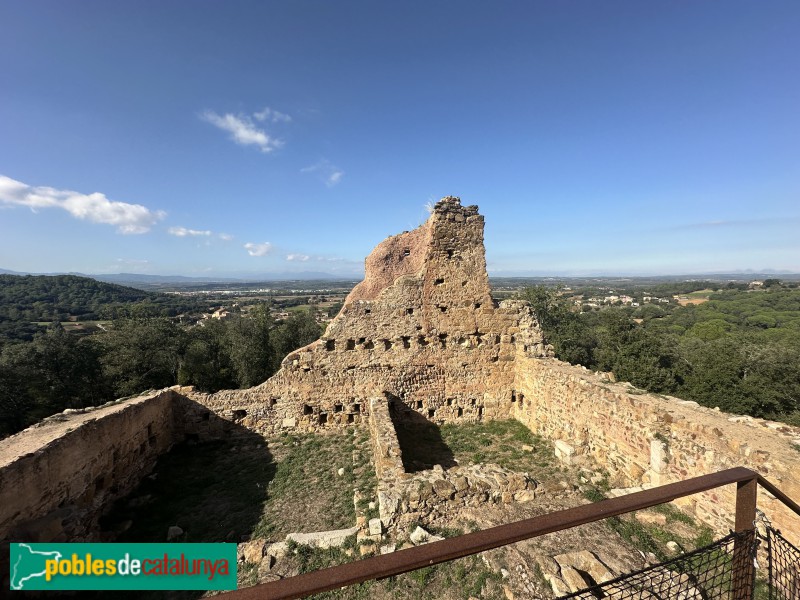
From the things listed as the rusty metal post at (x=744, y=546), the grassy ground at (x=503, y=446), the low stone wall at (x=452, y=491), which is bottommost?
the grassy ground at (x=503, y=446)

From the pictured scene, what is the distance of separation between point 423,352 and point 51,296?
126679mm

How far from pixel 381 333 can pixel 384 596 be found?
7708mm

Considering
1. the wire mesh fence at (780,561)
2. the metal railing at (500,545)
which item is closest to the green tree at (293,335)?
the wire mesh fence at (780,561)

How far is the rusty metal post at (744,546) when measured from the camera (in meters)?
2.85

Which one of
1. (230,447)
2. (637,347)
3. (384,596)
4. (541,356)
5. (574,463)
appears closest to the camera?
(384,596)

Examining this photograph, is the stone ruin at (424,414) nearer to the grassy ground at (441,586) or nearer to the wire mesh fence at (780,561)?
the grassy ground at (441,586)

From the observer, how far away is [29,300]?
8588cm

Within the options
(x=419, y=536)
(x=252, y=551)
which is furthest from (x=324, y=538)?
(x=419, y=536)

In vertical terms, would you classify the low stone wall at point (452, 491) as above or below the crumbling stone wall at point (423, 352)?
below

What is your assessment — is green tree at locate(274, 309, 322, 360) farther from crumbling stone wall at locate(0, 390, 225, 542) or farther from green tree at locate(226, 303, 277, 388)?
crumbling stone wall at locate(0, 390, 225, 542)

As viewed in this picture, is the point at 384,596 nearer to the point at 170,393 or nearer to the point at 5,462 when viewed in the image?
the point at 5,462

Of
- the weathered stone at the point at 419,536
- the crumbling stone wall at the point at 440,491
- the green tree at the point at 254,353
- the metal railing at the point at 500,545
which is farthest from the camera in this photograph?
the green tree at the point at 254,353

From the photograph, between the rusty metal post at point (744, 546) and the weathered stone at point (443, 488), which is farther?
the weathered stone at point (443, 488)

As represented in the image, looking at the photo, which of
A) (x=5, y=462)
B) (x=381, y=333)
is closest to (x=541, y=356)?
(x=381, y=333)
